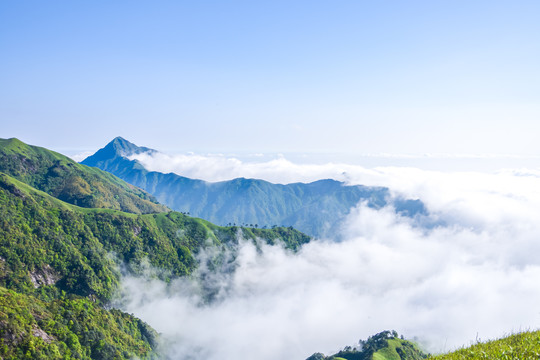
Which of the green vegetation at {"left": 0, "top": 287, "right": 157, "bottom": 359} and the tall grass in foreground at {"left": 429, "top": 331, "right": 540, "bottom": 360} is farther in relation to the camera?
the green vegetation at {"left": 0, "top": 287, "right": 157, "bottom": 359}

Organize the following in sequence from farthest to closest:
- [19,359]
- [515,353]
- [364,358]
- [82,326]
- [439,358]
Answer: [364,358]
[82,326]
[19,359]
[439,358]
[515,353]

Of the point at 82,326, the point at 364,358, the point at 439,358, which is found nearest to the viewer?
the point at 439,358

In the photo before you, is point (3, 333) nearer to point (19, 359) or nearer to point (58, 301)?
point (19, 359)

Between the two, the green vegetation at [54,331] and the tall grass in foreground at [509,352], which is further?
the green vegetation at [54,331]

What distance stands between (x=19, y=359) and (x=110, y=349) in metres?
62.4

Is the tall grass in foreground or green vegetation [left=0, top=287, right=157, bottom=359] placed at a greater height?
the tall grass in foreground

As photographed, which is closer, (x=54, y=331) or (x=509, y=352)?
(x=509, y=352)

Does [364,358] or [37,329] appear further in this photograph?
[364,358]

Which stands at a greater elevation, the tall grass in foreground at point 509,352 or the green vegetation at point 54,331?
the tall grass in foreground at point 509,352

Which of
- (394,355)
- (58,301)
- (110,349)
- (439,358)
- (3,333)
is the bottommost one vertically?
(394,355)

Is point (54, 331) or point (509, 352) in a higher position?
point (509, 352)

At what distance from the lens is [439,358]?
1834 centimetres

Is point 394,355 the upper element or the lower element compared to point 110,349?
→ lower

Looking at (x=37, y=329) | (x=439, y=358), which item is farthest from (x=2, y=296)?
(x=439, y=358)
